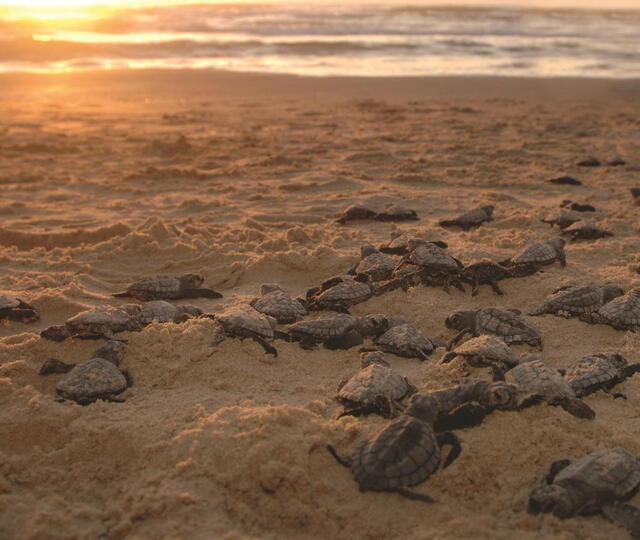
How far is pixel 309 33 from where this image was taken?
3694 cm

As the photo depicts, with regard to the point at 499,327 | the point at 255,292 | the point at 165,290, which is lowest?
the point at 255,292

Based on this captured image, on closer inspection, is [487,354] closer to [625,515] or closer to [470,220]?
[625,515]

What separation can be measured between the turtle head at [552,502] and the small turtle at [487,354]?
38.8 inches

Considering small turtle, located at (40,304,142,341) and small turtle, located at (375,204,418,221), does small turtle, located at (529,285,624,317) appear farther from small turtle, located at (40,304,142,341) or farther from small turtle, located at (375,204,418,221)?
small turtle, located at (40,304,142,341)

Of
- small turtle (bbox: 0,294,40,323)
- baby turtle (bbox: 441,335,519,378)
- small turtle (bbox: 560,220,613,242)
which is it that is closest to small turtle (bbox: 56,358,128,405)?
small turtle (bbox: 0,294,40,323)

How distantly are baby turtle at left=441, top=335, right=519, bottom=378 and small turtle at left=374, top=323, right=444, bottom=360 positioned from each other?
26cm

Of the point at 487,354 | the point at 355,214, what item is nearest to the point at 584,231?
the point at 355,214

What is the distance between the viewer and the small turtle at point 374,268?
17.1ft

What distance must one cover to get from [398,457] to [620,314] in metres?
2.41

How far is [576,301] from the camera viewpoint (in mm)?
4555

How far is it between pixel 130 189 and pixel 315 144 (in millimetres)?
3926

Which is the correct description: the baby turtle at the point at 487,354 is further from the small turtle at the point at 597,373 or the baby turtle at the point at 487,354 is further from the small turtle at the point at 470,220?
the small turtle at the point at 470,220

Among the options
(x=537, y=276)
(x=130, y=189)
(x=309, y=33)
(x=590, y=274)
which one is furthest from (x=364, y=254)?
(x=309, y=33)

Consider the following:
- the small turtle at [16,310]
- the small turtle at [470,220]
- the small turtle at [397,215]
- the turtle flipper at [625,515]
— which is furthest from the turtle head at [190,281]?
the turtle flipper at [625,515]
